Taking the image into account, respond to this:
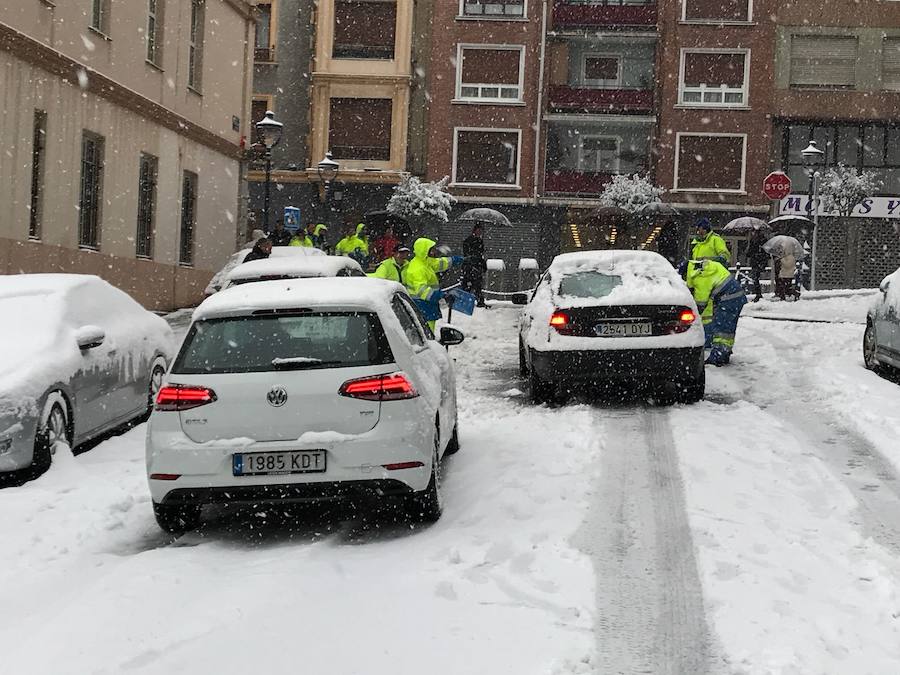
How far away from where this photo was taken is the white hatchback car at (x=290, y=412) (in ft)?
20.2

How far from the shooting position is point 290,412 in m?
6.16

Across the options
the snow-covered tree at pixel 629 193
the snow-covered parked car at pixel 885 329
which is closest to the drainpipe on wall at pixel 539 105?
the snow-covered tree at pixel 629 193

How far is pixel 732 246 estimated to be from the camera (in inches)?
1651

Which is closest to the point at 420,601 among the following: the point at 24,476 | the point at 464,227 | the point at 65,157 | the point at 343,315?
the point at 343,315

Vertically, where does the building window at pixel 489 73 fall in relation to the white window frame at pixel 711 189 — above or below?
above

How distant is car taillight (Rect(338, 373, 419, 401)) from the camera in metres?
6.23

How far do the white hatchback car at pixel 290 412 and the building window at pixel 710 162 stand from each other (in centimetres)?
3771

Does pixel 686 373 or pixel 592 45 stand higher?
pixel 592 45

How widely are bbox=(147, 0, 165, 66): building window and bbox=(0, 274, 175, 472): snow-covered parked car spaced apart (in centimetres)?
1361

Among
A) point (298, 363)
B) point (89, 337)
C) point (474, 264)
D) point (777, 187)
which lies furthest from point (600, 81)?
point (298, 363)

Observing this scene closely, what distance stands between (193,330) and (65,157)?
13719mm

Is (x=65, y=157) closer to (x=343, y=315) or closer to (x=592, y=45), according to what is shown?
(x=343, y=315)

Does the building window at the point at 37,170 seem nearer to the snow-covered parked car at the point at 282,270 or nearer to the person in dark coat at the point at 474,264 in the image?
the snow-covered parked car at the point at 282,270

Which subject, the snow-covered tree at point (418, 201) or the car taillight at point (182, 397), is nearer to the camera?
the car taillight at point (182, 397)
